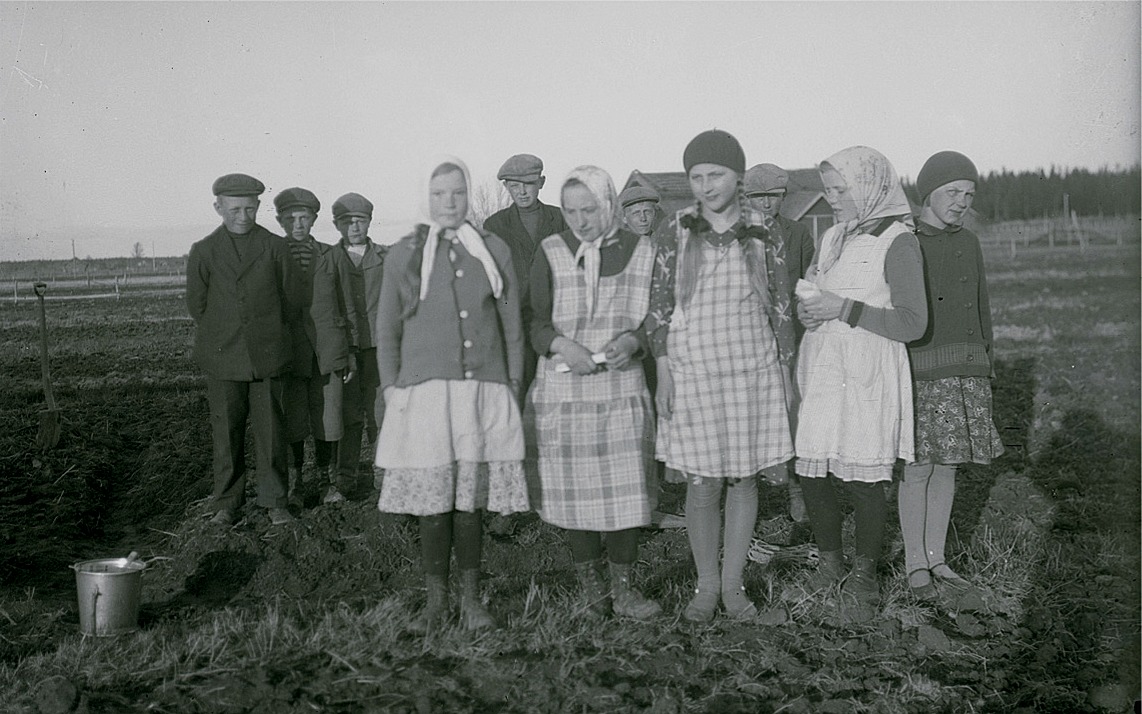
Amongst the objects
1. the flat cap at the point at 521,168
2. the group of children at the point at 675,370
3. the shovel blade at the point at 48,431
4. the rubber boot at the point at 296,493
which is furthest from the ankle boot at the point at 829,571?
the shovel blade at the point at 48,431

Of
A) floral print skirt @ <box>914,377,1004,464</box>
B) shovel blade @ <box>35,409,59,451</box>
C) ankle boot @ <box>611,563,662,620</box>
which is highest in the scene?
floral print skirt @ <box>914,377,1004,464</box>

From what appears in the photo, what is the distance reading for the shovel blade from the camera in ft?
23.4

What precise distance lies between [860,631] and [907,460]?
74 cm

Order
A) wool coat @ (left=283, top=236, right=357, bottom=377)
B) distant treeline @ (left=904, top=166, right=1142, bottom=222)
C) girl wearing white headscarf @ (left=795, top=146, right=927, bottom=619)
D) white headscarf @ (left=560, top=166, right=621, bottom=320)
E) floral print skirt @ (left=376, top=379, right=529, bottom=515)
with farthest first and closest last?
distant treeline @ (left=904, top=166, right=1142, bottom=222) < wool coat @ (left=283, top=236, right=357, bottom=377) < girl wearing white headscarf @ (left=795, top=146, right=927, bottom=619) < white headscarf @ (left=560, top=166, right=621, bottom=320) < floral print skirt @ (left=376, top=379, right=529, bottom=515)

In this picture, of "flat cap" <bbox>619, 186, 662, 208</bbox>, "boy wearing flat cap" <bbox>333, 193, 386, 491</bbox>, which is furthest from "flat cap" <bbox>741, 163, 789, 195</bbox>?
"boy wearing flat cap" <bbox>333, 193, 386, 491</bbox>

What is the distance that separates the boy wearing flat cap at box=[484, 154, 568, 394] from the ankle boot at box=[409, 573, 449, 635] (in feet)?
5.53

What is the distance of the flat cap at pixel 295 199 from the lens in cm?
491

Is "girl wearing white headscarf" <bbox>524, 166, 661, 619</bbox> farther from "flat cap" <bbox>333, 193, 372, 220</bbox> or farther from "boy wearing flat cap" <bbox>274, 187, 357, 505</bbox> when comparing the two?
"boy wearing flat cap" <bbox>274, 187, 357, 505</bbox>

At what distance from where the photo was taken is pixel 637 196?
530 cm

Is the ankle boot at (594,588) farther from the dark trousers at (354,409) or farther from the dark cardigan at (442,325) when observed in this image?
the dark trousers at (354,409)

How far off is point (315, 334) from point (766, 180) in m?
2.63

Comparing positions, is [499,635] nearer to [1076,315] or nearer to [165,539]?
[165,539]

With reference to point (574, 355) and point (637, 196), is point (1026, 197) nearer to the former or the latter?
point (637, 196)

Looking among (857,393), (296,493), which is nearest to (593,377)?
(857,393)
